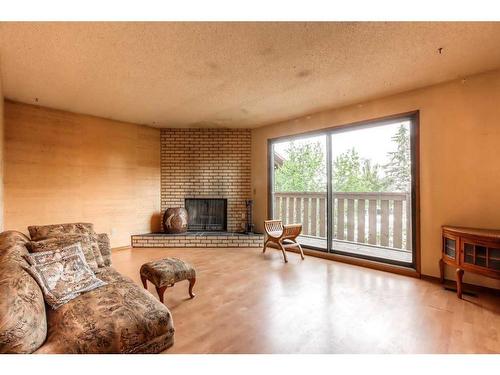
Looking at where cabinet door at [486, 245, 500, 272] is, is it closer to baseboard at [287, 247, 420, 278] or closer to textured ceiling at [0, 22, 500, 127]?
baseboard at [287, 247, 420, 278]

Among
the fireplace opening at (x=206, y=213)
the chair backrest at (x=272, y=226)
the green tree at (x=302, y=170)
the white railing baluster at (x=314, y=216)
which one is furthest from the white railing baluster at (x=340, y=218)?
the fireplace opening at (x=206, y=213)

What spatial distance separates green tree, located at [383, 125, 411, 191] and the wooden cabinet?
88cm

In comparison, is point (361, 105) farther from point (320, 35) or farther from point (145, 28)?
point (145, 28)

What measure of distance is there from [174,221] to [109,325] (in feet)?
11.6

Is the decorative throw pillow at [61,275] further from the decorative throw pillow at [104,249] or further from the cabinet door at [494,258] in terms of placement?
the cabinet door at [494,258]

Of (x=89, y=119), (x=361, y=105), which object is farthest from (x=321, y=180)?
(x=89, y=119)

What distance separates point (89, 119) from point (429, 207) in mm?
5499

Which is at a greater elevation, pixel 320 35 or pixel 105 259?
pixel 320 35

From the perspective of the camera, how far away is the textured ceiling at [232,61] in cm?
186

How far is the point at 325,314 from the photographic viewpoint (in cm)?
207

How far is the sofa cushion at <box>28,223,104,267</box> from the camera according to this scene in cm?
214

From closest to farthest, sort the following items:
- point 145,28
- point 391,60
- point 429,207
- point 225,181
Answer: point 145,28, point 391,60, point 429,207, point 225,181

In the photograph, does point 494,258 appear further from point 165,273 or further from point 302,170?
point 165,273

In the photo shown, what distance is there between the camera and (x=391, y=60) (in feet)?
7.53
